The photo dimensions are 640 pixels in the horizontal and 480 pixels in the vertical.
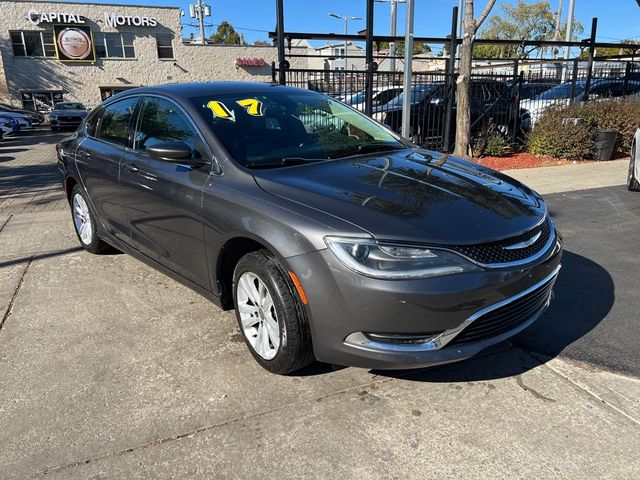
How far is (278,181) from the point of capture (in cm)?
301

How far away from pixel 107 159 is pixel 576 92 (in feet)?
45.4

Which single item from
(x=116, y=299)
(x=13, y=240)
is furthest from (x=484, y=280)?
(x=13, y=240)

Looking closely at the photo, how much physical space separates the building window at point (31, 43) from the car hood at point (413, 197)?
136 ft

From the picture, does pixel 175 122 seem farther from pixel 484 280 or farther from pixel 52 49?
pixel 52 49

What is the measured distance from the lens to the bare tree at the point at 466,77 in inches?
420

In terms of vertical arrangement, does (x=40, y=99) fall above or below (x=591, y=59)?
below

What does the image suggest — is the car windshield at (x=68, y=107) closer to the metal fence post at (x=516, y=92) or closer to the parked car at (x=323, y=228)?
the metal fence post at (x=516, y=92)

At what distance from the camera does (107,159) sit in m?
4.38

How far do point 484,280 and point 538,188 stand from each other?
657 cm

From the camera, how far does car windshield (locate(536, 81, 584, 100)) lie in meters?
13.5

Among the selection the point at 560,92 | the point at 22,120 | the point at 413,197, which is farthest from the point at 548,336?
the point at 22,120

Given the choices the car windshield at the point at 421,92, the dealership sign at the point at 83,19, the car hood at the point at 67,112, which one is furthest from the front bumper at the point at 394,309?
the dealership sign at the point at 83,19

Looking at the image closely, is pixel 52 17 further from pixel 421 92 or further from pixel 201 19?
pixel 421 92

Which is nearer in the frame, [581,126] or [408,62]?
[408,62]
